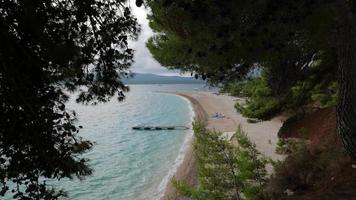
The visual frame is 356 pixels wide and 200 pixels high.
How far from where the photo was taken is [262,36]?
6949 millimetres

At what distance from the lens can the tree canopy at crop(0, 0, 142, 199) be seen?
15.5 ft

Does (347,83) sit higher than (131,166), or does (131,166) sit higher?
(347,83)

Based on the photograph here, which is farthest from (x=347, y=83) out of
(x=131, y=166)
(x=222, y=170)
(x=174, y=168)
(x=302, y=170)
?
(x=131, y=166)

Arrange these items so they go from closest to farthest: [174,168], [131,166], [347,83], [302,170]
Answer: [347,83], [302,170], [174,168], [131,166]

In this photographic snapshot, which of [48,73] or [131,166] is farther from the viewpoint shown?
[131,166]

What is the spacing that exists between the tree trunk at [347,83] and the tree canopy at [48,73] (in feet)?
14.0

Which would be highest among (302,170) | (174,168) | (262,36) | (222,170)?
(262,36)

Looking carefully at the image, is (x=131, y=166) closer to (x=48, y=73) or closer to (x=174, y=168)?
(x=174, y=168)

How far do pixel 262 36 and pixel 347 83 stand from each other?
231 centimetres

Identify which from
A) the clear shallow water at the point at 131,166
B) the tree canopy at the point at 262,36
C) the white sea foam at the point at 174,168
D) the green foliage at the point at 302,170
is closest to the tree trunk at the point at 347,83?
the tree canopy at the point at 262,36

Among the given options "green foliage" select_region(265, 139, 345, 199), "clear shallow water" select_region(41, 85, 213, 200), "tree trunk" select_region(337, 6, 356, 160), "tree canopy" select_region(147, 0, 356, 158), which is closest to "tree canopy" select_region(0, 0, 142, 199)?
"tree canopy" select_region(147, 0, 356, 158)

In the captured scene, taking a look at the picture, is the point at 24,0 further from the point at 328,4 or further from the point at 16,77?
the point at 328,4

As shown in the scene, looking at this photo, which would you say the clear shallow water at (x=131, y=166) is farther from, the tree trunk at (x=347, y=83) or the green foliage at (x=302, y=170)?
the tree trunk at (x=347, y=83)

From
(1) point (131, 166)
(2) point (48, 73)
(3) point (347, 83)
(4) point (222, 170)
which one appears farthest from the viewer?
(1) point (131, 166)
